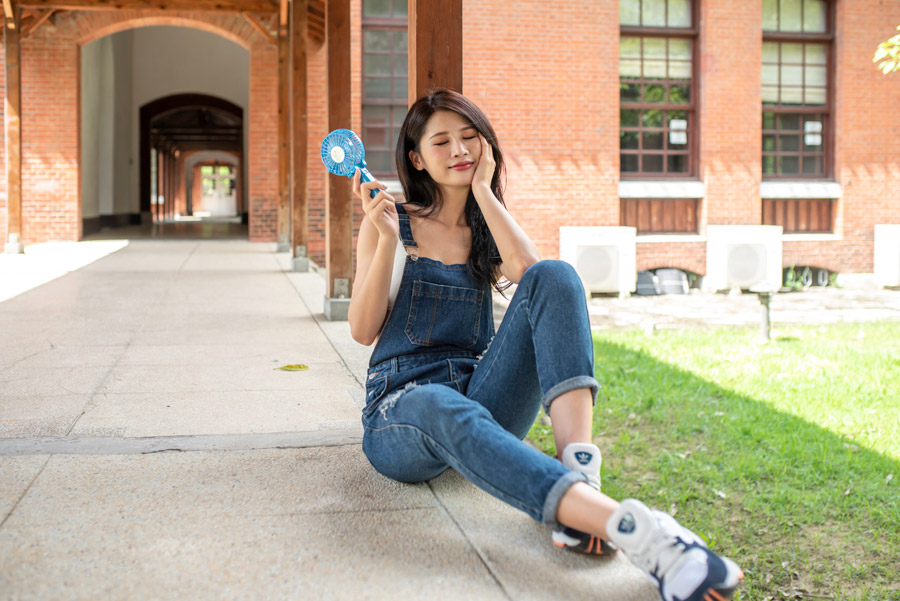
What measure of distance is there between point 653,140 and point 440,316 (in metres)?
10.9

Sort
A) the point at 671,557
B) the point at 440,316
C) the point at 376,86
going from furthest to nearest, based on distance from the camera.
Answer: the point at 376,86
the point at 440,316
the point at 671,557

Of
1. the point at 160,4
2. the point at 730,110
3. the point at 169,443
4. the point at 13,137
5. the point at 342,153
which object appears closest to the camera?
the point at 342,153

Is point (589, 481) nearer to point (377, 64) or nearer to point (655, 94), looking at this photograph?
point (377, 64)

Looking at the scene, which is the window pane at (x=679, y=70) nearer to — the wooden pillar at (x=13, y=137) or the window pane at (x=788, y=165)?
the window pane at (x=788, y=165)

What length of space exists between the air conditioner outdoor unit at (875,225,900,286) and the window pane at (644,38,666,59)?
410 centimetres

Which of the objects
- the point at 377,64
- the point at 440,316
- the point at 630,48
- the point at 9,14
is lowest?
the point at 440,316

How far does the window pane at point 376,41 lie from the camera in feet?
38.5

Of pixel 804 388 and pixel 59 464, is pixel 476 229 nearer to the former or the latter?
pixel 59 464

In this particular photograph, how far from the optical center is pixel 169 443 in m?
2.59

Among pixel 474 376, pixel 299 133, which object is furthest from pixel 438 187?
pixel 299 133

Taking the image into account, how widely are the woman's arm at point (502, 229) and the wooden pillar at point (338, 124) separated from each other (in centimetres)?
357

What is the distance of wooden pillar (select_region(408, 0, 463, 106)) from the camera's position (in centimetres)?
349

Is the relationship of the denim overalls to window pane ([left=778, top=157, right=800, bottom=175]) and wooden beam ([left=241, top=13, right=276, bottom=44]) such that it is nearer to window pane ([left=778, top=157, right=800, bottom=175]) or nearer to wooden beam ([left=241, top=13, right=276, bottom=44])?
wooden beam ([left=241, top=13, right=276, bottom=44])

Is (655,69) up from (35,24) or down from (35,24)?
down
